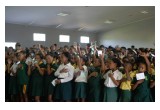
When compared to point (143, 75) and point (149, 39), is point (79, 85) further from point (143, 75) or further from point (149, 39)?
point (149, 39)

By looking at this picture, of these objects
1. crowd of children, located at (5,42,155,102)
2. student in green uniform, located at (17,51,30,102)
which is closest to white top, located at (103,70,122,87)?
crowd of children, located at (5,42,155,102)

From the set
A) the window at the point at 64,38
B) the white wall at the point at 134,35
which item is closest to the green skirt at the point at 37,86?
the white wall at the point at 134,35

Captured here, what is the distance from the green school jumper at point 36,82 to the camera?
3.75m

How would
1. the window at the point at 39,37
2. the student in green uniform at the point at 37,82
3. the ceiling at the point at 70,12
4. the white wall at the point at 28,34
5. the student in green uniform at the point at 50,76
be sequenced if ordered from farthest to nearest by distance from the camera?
the window at the point at 39,37, the white wall at the point at 28,34, the ceiling at the point at 70,12, the student in green uniform at the point at 37,82, the student in green uniform at the point at 50,76

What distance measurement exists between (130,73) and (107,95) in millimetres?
472

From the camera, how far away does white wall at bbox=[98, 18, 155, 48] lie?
31.4 ft

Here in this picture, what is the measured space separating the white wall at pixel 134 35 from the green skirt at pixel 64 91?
690cm

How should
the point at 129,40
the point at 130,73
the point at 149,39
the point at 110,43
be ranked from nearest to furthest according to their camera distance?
1. the point at 130,73
2. the point at 149,39
3. the point at 129,40
4. the point at 110,43

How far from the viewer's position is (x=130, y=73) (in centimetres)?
296

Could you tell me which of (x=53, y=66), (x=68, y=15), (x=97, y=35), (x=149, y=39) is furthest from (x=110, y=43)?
(x=53, y=66)

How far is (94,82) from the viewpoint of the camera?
3.31m

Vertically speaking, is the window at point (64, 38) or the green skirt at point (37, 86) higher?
the window at point (64, 38)

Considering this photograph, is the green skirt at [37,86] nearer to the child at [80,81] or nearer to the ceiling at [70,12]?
the child at [80,81]

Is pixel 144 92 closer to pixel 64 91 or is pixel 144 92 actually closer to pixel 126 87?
pixel 126 87
